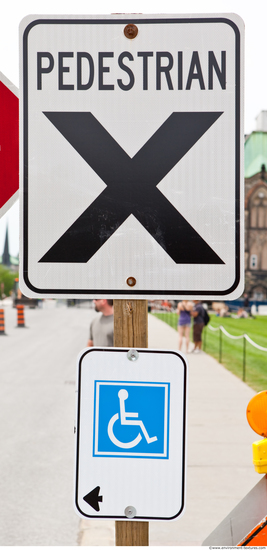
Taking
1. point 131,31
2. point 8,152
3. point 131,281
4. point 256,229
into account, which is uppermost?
point 256,229

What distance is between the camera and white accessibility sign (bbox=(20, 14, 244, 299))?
1885mm

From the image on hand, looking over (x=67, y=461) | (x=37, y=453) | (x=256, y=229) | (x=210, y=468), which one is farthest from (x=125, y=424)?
(x=256, y=229)

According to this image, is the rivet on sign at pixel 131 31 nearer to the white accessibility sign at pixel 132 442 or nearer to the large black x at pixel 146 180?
the large black x at pixel 146 180

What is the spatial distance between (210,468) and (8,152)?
5.08m

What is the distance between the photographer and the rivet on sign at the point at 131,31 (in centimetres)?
189

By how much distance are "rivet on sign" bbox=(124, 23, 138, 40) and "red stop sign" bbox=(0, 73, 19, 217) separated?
551mm

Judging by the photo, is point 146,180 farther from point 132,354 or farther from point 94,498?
point 94,498

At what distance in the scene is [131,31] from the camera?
6.20 ft

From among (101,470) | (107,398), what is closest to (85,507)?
(101,470)

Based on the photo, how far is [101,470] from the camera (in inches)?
73.9

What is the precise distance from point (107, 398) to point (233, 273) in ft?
1.82

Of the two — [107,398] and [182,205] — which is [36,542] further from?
[182,205]

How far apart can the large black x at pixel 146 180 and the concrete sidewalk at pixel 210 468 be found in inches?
85.9

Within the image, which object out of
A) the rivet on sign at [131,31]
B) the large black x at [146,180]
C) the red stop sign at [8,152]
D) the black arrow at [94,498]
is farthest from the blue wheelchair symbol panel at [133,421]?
the rivet on sign at [131,31]
